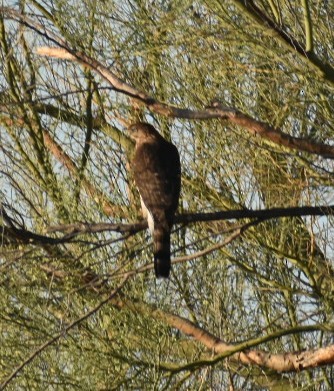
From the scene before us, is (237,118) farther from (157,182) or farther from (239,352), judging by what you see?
(239,352)

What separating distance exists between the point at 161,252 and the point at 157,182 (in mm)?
728

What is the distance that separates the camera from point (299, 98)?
645 cm

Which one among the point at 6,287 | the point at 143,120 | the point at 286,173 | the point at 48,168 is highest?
the point at 143,120

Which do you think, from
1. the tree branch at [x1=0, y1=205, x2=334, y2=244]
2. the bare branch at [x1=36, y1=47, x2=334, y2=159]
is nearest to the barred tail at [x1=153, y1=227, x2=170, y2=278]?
the tree branch at [x1=0, y1=205, x2=334, y2=244]

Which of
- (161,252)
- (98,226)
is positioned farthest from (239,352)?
(98,226)

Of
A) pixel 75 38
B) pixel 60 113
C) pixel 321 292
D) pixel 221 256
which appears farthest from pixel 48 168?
pixel 321 292

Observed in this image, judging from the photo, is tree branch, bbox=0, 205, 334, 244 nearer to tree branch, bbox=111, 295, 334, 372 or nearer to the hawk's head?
tree branch, bbox=111, 295, 334, 372

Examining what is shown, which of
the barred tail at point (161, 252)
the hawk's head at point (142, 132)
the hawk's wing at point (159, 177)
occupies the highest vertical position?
the hawk's head at point (142, 132)

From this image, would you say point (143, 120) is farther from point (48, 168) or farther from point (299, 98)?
point (299, 98)

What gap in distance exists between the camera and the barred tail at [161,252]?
20.7 ft

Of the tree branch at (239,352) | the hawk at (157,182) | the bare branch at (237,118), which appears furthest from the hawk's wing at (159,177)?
the bare branch at (237,118)

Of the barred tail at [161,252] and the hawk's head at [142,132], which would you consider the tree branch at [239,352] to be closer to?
the barred tail at [161,252]

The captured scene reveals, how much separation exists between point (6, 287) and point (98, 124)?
1614 millimetres

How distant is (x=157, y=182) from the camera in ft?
23.0
